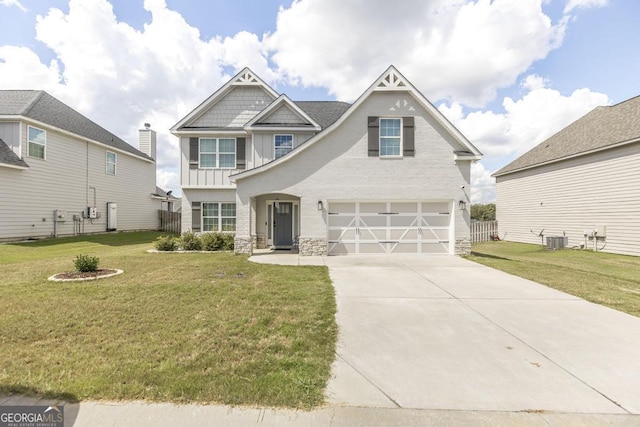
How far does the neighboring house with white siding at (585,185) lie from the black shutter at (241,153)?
18.0m

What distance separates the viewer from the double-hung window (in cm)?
1484

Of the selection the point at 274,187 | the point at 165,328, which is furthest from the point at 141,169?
the point at 165,328

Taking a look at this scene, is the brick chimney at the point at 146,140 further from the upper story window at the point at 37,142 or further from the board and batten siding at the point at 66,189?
the upper story window at the point at 37,142

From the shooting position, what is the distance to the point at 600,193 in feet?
48.8

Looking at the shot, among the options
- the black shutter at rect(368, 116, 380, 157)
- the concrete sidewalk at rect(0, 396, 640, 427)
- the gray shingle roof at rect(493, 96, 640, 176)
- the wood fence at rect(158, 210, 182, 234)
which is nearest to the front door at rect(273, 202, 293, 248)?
the black shutter at rect(368, 116, 380, 157)

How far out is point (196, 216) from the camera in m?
14.7

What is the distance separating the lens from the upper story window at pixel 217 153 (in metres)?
14.7

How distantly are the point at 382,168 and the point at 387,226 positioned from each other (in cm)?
245

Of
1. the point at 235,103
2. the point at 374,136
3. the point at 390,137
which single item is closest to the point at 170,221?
the point at 235,103

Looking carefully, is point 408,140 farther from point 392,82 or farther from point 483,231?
point 483,231

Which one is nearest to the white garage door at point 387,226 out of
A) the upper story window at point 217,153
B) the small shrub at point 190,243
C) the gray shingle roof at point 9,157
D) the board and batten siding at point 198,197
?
the board and batten siding at point 198,197

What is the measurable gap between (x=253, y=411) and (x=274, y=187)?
959 cm

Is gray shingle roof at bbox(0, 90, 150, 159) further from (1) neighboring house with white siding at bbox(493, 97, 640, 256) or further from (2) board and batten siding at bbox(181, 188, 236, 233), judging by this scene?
(1) neighboring house with white siding at bbox(493, 97, 640, 256)

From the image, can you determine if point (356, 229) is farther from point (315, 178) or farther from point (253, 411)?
point (253, 411)
